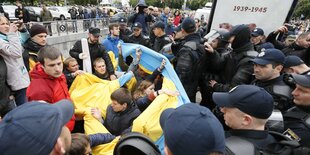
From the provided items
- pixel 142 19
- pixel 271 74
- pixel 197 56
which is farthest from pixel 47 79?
pixel 142 19

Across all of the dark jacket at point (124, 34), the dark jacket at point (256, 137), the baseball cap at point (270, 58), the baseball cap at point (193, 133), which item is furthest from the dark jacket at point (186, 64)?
the dark jacket at point (124, 34)

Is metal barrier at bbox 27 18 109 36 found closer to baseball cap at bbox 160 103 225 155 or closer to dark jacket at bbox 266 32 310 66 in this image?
dark jacket at bbox 266 32 310 66

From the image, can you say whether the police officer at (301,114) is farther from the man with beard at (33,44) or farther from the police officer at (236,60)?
the man with beard at (33,44)

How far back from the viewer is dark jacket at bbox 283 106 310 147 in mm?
1879

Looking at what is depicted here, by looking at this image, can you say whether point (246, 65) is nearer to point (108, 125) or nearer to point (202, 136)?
point (108, 125)

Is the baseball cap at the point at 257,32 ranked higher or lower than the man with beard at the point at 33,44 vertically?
higher

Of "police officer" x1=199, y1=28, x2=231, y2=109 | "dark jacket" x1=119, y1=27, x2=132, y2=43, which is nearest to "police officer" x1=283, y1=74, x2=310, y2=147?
"police officer" x1=199, y1=28, x2=231, y2=109

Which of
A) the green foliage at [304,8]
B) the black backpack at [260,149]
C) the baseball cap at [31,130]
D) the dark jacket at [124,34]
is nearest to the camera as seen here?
the baseball cap at [31,130]

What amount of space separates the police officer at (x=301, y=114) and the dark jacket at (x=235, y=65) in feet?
2.54

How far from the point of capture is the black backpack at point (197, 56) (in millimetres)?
3246

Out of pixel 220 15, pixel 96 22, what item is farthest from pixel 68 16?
pixel 220 15

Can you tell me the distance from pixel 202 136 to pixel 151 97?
5.93 feet

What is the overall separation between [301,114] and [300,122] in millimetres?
119

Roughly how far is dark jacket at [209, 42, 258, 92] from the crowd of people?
0.01 m
